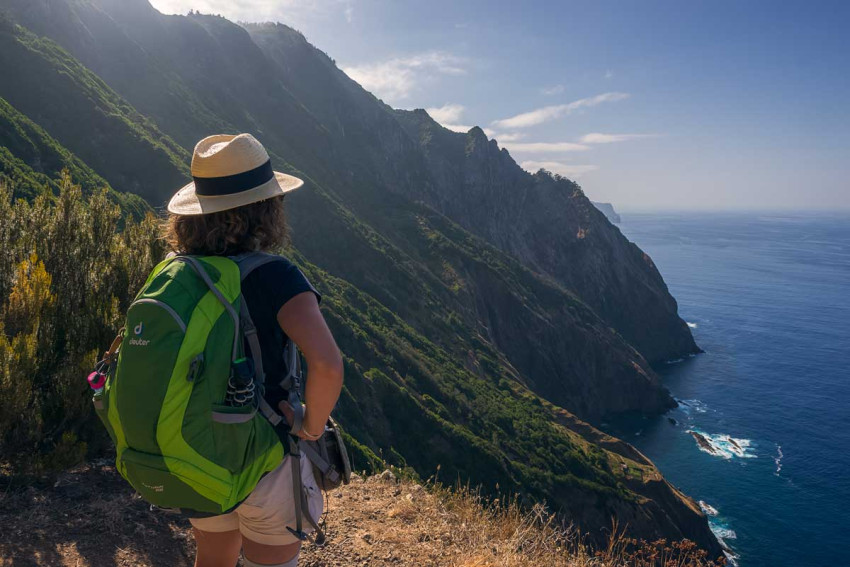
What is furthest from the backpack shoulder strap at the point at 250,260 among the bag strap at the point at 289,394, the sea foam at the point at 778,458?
the sea foam at the point at 778,458

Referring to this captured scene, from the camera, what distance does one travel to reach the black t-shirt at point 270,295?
84.0 inches

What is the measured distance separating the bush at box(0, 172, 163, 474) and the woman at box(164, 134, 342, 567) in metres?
3.14

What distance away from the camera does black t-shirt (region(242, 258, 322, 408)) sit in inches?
84.0

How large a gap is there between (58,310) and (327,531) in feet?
12.0

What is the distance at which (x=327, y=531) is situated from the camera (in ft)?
16.5

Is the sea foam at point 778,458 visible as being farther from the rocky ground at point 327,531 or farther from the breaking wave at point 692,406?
the rocky ground at point 327,531

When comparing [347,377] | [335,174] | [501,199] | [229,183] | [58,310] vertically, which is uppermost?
[335,174]

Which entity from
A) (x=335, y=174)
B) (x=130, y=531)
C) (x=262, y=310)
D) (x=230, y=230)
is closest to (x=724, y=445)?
(x=335, y=174)

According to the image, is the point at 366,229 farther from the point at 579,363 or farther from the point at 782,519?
the point at 782,519

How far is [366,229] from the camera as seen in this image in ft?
173

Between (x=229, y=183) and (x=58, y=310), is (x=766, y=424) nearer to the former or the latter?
(x=58, y=310)

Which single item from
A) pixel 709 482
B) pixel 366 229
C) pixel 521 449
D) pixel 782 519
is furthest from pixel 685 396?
pixel 366 229

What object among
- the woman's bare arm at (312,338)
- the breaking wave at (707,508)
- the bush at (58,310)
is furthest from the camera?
the breaking wave at (707,508)

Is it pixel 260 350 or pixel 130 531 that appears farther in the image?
pixel 130 531
